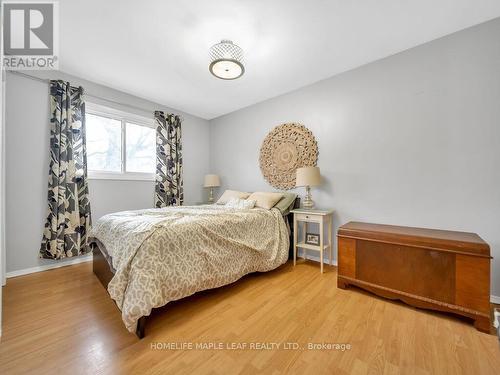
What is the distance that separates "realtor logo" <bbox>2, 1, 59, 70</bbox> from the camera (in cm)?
173

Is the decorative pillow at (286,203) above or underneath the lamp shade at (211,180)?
underneath

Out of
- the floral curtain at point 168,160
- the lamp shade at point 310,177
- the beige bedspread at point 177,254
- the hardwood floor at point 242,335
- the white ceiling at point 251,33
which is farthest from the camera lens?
the floral curtain at point 168,160

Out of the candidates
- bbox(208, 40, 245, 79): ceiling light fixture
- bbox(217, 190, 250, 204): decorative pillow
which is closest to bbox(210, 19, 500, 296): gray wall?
bbox(217, 190, 250, 204): decorative pillow

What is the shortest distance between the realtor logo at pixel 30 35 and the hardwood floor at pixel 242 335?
7.79 ft

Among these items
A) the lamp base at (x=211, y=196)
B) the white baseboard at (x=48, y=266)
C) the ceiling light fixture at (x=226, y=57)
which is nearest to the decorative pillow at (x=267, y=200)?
A: the lamp base at (x=211, y=196)

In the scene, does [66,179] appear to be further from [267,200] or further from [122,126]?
[267,200]

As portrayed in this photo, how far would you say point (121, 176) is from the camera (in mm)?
3127

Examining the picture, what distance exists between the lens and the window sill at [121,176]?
2861mm

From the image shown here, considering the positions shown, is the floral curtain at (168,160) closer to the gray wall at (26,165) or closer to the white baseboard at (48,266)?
the gray wall at (26,165)

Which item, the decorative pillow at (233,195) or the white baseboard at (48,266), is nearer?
the white baseboard at (48,266)

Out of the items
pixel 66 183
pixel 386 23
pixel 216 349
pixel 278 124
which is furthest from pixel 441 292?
pixel 66 183

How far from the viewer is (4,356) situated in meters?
1.22

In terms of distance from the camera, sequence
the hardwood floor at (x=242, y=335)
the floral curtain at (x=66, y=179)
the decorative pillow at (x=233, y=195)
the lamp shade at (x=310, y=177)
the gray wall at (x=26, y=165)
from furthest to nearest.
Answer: the decorative pillow at (x=233, y=195), the lamp shade at (x=310, y=177), the floral curtain at (x=66, y=179), the gray wall at (x=26, y=165), the hardwood floor at (x=242, y=335)

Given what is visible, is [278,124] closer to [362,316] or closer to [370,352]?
[362,316]
